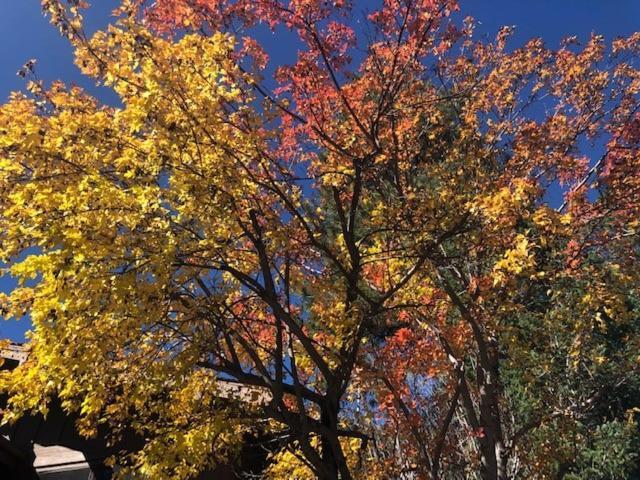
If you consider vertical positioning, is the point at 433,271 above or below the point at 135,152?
above

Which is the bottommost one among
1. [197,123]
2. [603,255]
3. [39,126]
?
[39,126]

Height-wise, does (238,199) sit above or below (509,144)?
below

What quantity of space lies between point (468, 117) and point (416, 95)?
2.37m

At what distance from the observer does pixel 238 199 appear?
694 centimetres

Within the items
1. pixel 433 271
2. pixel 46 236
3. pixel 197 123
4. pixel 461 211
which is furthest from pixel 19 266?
pixel 433 271

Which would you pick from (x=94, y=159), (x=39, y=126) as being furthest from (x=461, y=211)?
(x=39, y=126)

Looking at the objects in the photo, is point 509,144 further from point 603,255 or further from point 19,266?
point 19,266

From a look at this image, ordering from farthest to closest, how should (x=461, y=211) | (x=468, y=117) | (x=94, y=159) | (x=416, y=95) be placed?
(x=468, y=117), (x=416, y=95), (x=461, y=211), (x=94, y=159)

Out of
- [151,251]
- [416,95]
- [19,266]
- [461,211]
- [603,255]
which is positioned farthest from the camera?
[603,255]

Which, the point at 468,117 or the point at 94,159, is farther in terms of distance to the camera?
the point at 468,117

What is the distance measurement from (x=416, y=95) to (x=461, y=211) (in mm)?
2708

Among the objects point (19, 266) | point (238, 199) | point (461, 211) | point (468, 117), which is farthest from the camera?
point (468, 117)

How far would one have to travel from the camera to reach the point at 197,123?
625 cm

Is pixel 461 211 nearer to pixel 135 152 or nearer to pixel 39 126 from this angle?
pixel 135 152
